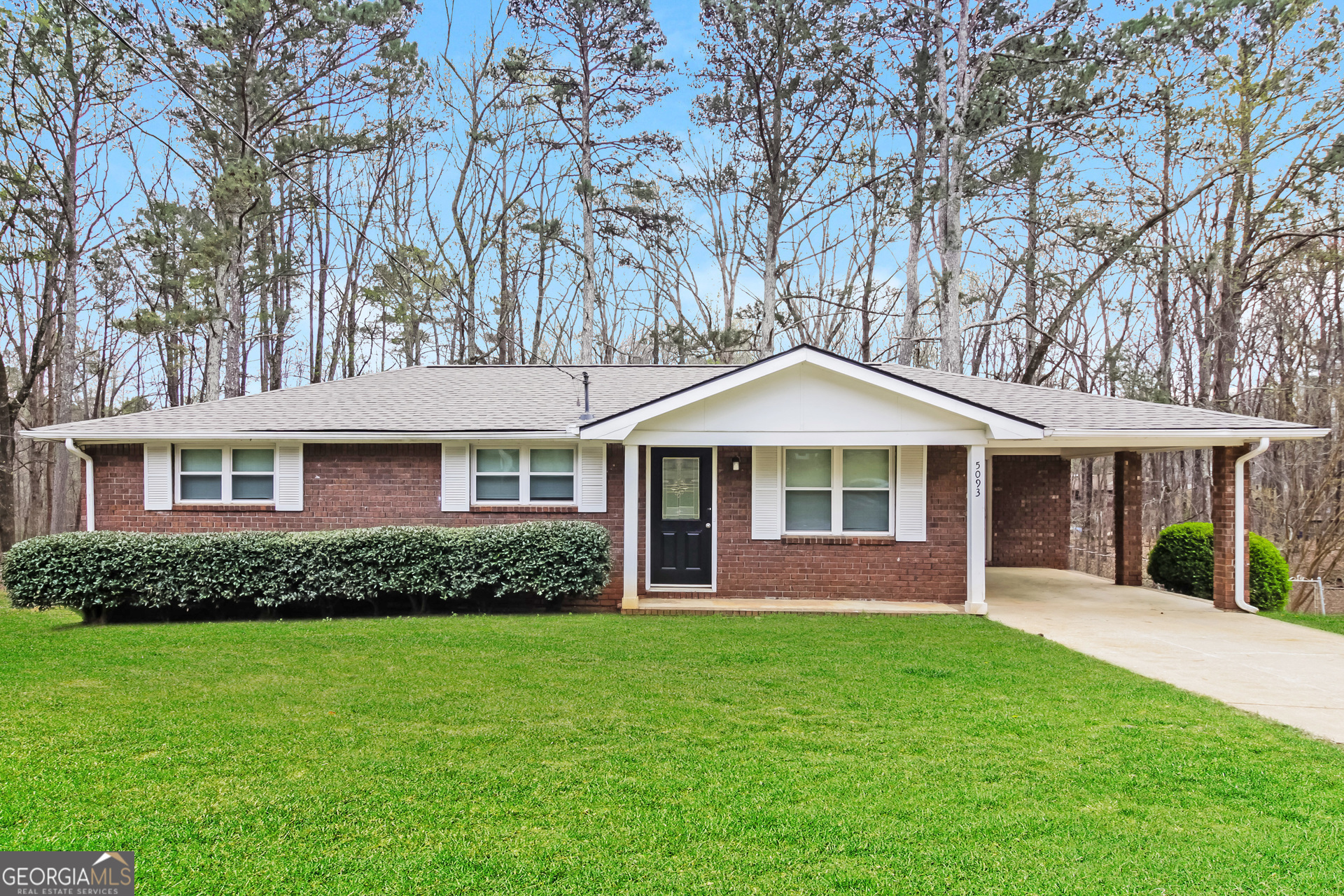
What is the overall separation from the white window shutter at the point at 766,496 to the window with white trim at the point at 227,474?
7429 mm

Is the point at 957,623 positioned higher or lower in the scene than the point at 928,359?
lower

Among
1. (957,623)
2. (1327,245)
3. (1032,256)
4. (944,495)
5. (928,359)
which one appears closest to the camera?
(957,623)

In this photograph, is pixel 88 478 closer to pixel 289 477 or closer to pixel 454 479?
pixel 289 477

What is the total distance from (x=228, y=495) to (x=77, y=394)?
736 inches

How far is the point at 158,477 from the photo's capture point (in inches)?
444

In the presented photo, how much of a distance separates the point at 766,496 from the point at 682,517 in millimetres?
1357

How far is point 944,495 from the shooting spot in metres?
11.0

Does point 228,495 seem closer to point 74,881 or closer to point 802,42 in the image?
point 74,881

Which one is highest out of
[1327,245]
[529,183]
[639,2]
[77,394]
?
[639,2]

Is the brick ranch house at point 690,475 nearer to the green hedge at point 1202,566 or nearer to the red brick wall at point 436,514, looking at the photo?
the red brick wall at point 436,514

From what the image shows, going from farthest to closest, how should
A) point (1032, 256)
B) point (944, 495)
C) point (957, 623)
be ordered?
1. point (1032, 256)
2. point (944, 495)
3. point (957, 623)

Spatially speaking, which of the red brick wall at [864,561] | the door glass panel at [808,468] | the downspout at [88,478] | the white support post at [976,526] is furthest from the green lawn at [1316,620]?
the downspout at [88,478]

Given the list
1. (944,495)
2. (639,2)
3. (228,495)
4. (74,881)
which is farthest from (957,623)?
(639,2)

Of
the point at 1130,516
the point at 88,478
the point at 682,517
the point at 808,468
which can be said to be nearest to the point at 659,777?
the point at 682,517
